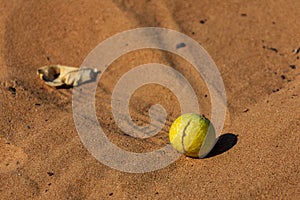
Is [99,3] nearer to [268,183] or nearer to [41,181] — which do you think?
[41,181]

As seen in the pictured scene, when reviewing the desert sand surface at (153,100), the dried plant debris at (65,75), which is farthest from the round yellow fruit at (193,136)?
the dried plant debris at (65,75)

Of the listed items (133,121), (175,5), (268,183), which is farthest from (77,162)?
(175,5)

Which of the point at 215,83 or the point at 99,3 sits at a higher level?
the point at 99,3

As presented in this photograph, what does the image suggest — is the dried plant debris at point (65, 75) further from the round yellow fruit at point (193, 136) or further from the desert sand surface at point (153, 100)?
the round yellow fruit at point (193, 136)

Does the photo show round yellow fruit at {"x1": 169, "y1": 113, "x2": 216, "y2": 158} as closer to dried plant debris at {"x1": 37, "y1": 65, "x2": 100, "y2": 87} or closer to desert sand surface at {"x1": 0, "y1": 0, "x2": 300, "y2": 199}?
desert sand surface at {"x1": 0, "y1": 0, "x2": 300, "y2": 199}

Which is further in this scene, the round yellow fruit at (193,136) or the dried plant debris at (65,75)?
the dried plant debris at (65,75)

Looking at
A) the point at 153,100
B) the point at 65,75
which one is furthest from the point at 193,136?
the point at 65,75
